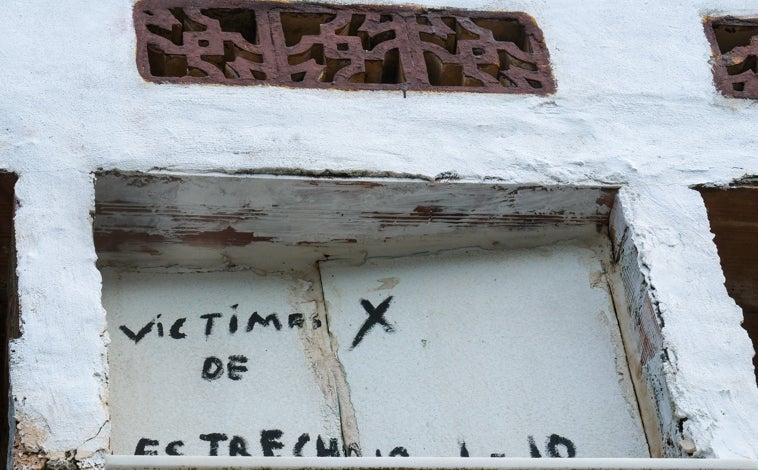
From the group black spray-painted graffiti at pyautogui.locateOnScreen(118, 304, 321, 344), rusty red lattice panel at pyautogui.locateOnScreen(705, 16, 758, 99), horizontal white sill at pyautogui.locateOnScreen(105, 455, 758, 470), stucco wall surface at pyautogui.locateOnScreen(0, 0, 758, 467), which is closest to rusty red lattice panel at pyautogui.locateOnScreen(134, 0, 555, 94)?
stucco wall surface at pyautogui.locateOnScreen(0, 0, 758, 467)

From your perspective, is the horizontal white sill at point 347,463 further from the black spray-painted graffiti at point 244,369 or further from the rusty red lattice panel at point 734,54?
the rusty red lattice panel at point 734,54

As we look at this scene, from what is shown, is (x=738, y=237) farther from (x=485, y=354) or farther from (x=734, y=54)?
(x=485, y=354)

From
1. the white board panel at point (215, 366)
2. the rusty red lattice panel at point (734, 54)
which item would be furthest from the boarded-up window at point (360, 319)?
the rusty red lattice panel at point (734, 54)

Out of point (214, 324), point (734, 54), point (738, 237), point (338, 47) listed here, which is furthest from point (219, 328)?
point (734, 54)

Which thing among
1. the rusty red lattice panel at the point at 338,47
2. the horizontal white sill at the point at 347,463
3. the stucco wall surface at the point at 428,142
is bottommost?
the horizontal white sill at the point at 347,463

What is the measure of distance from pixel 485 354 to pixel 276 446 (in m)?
0.54

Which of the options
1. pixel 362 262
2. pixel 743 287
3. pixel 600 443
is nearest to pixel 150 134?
pixel 362 262

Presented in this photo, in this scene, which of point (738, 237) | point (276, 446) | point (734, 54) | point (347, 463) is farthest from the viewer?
point (734, 54)

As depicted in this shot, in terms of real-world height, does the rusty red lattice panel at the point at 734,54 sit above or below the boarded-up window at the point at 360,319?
above

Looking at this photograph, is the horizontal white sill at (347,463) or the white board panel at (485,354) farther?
the white board panel at (485,354)

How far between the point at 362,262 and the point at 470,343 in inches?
14.3

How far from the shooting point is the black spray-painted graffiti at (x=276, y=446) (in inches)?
114

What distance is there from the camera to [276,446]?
115 inches

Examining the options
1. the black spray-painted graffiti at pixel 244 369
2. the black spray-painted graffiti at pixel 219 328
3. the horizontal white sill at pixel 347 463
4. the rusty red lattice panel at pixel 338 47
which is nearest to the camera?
the horizontal white sill at pixel 347 463
